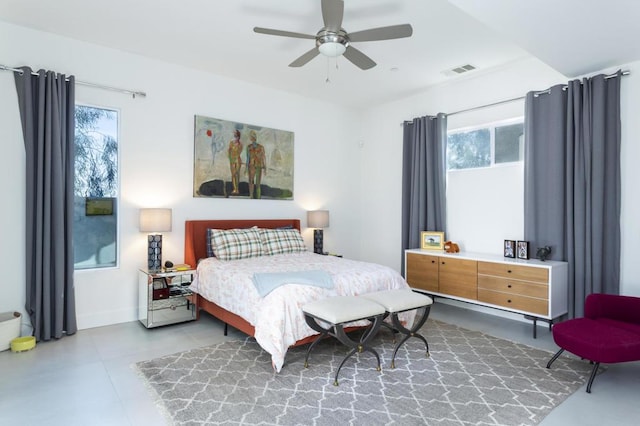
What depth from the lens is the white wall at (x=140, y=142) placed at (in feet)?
11.9

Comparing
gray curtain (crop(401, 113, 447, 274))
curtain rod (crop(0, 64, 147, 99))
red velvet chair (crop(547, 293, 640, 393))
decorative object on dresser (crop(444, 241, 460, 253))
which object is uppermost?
curtain rod (crop(0, 64, 147, 99))

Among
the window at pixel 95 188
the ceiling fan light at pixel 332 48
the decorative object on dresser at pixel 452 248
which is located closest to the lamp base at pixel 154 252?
the window at pixel 95 188

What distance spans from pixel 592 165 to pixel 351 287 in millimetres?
2704

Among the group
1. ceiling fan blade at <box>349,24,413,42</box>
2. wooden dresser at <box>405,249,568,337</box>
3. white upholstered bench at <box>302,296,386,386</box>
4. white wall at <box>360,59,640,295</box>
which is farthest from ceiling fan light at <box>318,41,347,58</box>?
wooden dresser at <box>405,249,568,337</box>

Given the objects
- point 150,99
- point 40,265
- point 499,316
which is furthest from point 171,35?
point 499,316

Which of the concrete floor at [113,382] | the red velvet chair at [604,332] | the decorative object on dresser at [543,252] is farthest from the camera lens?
the decorative object on dresser at [543,252]

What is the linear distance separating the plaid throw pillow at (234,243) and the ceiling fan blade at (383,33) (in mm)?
2617

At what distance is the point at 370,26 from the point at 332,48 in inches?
27.8

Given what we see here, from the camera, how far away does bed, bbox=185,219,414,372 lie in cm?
301

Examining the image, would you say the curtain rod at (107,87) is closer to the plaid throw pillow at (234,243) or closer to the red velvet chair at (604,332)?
the plaid throw pillow at (234,243)

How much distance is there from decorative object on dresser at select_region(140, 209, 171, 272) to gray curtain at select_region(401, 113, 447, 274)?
10.8 feet

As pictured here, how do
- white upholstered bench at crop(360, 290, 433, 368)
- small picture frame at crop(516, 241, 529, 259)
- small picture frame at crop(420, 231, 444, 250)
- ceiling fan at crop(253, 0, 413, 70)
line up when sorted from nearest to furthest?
ceiling fan at crop(253, 0, 413, 70)
white upholstered bench at crop(360, 290, 433, 368)
small picture frame at crop(516, 241, 529, 259)
small picture frame at crop(420, 231, 444, 250)

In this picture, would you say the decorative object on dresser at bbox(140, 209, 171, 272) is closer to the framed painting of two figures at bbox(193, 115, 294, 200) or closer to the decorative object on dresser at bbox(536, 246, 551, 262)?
the framed painting of two figures at bbox(193, 115, 294, 200)

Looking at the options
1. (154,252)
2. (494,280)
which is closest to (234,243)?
(154,252)
